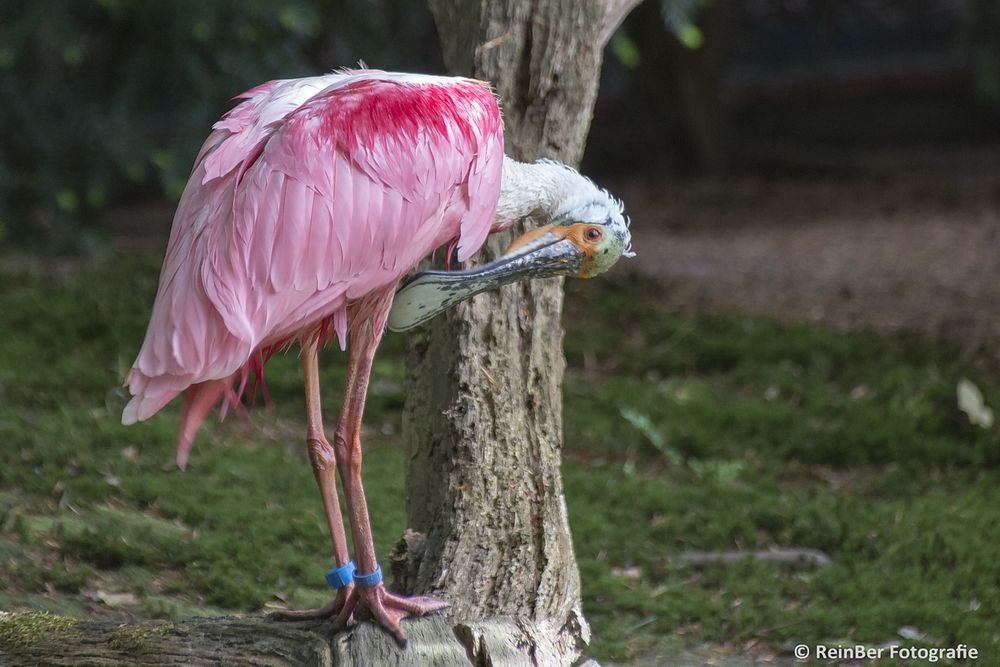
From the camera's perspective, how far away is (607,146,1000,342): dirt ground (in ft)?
23.6

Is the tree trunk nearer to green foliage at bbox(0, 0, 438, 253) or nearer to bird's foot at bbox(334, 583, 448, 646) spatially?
bird's foot at bbox(334, 583, 448, 646)

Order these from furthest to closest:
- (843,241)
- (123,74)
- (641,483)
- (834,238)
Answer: (834,238), (843,241), (123,74), (641,483)

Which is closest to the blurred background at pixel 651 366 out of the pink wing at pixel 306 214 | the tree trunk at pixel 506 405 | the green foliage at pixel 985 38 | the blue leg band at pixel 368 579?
the green foliage at pixel 985 38

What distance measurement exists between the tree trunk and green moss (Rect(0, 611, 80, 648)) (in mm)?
847

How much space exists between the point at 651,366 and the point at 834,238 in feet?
9.49

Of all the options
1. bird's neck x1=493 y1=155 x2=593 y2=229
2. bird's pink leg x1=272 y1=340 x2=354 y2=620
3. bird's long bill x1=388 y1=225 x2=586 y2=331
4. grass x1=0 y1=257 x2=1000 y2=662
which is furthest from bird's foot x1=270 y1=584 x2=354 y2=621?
bird's neck x1=493 y1=155 x2=593 y2=229

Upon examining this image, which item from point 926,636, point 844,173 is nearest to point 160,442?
point 926,636

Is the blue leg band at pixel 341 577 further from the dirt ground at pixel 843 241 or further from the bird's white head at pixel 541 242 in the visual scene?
the dirt ground at pixel 843 241

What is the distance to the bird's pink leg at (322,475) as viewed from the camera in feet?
9.57

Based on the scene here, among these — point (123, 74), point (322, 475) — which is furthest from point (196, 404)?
point (123, 74)

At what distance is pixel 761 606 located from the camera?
3.98 m

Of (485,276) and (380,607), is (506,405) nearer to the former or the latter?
(485,276)

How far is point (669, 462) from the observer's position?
532cm

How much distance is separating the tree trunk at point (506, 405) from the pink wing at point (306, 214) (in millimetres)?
438
